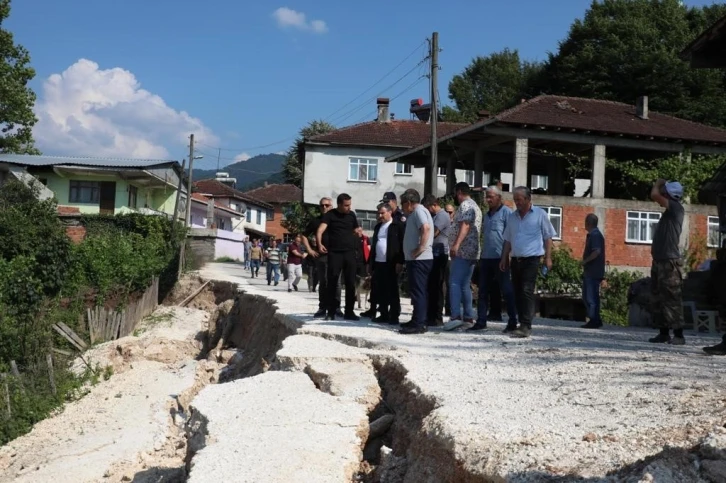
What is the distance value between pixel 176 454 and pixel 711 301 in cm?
915

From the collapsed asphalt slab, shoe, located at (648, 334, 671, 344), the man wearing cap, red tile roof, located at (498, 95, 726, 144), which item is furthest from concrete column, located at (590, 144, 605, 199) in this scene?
the man wearing cap

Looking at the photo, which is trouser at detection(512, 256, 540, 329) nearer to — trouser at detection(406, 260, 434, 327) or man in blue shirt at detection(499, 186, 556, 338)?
man in blue shirt at detection(499, 186, 556, 338)

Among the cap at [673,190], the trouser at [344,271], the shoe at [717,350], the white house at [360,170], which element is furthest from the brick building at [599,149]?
the shoe at [717,350]

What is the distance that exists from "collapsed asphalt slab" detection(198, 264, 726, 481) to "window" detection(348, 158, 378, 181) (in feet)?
119

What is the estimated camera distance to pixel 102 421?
1366 cm

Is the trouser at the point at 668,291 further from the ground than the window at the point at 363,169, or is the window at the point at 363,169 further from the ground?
the window at the point at 363,169

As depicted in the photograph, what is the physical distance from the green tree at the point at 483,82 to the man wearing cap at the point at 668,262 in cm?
5325

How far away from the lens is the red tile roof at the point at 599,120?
3000 cm

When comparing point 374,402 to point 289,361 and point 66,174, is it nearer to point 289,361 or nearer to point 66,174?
point 289,361

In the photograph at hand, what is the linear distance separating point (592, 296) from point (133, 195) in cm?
4204

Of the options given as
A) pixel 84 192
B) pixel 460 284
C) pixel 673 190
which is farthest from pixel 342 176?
pixel 673 190

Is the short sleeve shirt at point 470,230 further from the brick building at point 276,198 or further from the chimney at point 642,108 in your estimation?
the brick building at point 276,198

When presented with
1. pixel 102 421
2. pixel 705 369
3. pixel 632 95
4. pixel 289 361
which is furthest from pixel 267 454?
pixel 632 95

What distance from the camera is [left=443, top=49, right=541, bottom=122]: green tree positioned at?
6325 cm
